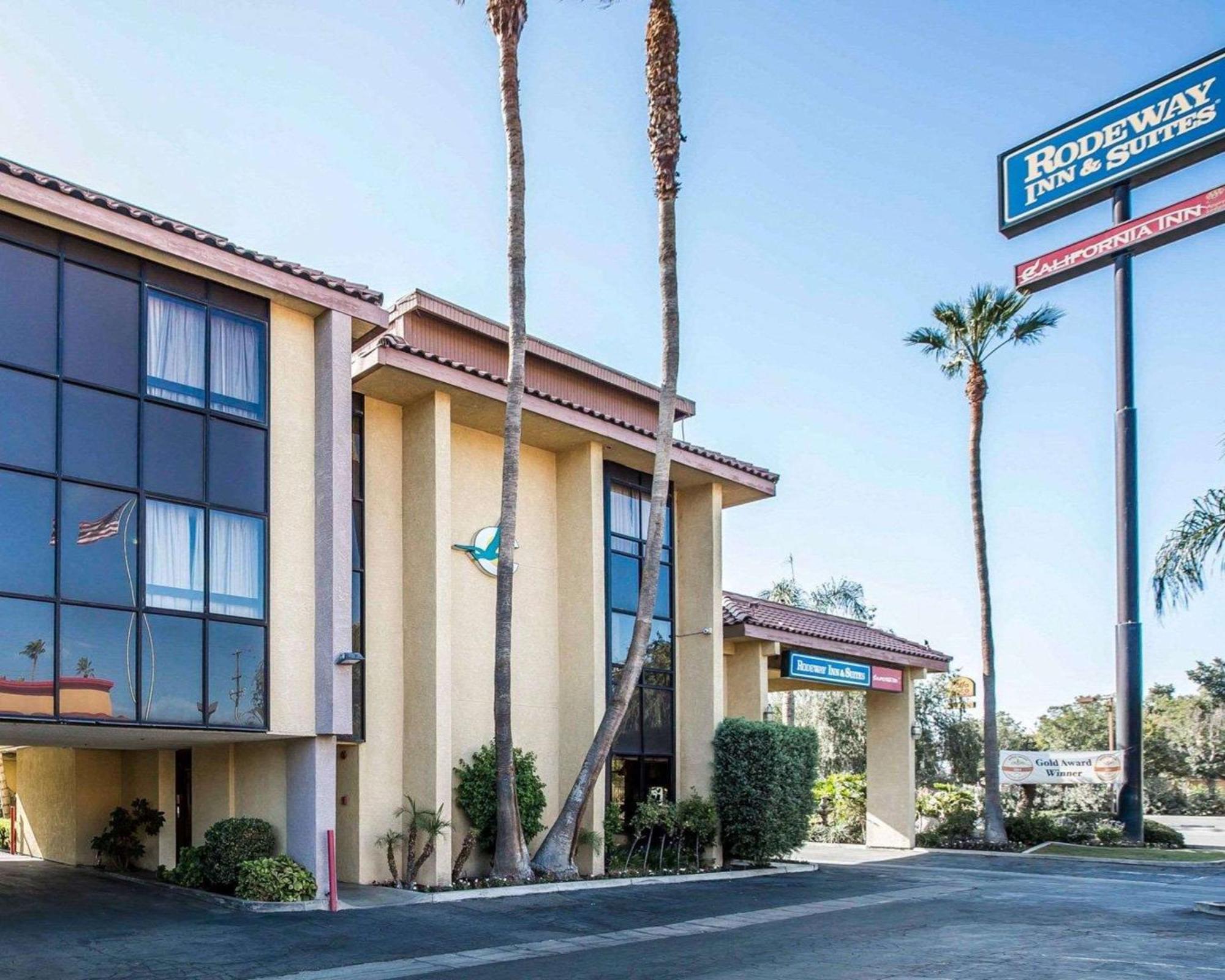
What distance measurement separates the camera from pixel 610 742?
20719 millimetres

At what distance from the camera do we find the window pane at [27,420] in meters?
14.4

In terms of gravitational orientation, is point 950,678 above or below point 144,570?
below

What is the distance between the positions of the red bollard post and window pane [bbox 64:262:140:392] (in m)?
6.63

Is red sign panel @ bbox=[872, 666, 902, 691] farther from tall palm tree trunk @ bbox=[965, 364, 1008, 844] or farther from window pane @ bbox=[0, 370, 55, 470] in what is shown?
window pane @ bbox=[0, 370, 55, 470]

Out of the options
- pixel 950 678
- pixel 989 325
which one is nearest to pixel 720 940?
pixel 989 325

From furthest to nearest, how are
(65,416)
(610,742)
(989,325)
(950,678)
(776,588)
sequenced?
(776,588), (950,678), (989,325), (610,742), (65,416)

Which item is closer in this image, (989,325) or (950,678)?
(989,325)

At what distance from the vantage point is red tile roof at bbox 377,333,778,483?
63.3 ft

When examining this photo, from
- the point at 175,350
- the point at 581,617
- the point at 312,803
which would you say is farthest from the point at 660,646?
the point at 175,350

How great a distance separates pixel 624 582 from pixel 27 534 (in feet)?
38.9

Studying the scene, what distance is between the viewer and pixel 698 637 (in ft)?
82.0

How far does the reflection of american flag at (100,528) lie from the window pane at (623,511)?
33.9 ft

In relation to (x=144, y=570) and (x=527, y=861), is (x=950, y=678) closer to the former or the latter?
(x=527, y=861)

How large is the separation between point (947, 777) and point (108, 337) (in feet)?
109
